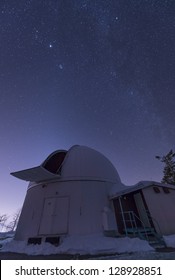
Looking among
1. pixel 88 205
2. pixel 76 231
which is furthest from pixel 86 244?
pixel 88 205

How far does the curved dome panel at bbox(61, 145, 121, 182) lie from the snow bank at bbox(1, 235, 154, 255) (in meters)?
3.84

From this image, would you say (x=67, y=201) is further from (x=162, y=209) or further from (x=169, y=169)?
(x=169, y=169)

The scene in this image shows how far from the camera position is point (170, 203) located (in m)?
10.2

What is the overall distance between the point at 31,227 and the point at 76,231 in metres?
3.08

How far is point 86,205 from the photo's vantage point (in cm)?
957

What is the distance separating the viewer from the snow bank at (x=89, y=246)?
679cm

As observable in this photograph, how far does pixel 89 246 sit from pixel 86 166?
17.1ft

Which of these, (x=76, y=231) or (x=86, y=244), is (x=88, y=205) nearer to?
(x=76, y=231)

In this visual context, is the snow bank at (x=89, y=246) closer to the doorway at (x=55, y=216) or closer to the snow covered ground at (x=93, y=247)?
the snow covered ground at (x=93, y=247)

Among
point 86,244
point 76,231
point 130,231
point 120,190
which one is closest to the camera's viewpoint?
point 86,244

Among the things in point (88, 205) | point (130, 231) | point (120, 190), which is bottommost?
point (130, 231)

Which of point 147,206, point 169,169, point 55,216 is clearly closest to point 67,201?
point 55,216

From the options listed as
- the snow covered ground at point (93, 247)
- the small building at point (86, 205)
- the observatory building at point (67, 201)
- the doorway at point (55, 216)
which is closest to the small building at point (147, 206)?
the small building at point (86, 205)

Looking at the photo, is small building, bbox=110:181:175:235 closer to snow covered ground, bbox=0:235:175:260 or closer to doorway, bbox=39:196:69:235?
snow covered ground, bbox=0:235:175:260
